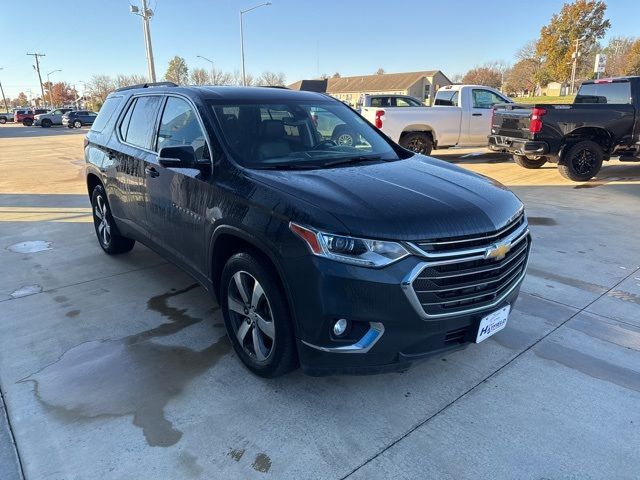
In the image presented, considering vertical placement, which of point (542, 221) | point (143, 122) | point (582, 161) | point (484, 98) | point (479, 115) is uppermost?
point (484, 98)

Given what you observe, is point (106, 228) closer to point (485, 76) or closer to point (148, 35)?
point (148, 35)

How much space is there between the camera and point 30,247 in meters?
5.96

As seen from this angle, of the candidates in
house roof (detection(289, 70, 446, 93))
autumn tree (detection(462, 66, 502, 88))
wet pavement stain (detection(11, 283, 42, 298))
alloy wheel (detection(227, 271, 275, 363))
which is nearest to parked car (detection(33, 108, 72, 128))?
house roof (detection(289, 70, 446, 93))

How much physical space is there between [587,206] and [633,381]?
17.7 ft

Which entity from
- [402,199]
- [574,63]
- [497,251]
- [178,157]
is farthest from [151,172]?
[574,63]

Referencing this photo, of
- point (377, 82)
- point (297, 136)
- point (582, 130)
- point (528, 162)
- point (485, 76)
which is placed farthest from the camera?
point (485, 76)

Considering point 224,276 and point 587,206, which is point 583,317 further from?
point 587,206

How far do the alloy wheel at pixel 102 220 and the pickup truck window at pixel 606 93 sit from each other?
31.7 feet

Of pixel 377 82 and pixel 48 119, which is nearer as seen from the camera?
pixel 48 119

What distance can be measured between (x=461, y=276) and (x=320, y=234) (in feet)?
2.59

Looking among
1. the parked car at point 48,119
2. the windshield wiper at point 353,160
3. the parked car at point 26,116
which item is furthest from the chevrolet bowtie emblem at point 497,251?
the parked car at point 26,116

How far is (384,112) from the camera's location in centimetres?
1225

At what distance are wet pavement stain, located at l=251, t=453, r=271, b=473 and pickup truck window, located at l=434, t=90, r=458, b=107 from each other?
12514mm

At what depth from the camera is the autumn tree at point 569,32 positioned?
49688 mm
